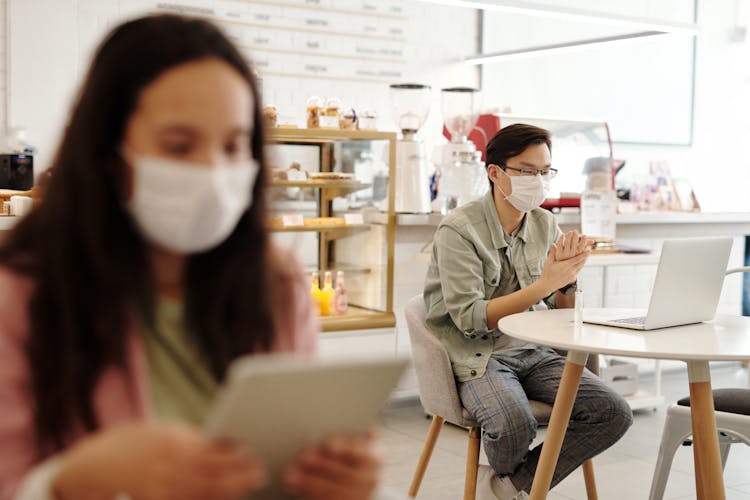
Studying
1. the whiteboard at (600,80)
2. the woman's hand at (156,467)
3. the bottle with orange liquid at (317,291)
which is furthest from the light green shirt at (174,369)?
the whiteboard at (600,80)

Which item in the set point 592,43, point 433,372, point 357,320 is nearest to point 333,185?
point 357,320

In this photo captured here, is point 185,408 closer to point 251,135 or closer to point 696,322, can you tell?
point 251,135

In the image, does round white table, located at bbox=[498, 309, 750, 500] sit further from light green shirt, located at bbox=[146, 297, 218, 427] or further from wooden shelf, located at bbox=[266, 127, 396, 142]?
wooden shelf, located at bbox=[266, 127, 396, 142]

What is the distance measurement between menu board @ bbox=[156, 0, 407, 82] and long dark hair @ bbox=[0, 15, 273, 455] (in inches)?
177

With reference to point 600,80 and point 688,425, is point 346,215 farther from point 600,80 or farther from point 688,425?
point 600,80

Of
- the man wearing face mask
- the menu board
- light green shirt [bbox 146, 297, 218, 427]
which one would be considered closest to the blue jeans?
the man wearing face mask

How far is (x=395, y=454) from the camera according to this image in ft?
12.8

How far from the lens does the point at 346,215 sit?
4324mm

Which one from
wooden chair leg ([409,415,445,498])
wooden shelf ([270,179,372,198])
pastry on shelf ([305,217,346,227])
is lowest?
wooden chair leg ([409,415,445,498])

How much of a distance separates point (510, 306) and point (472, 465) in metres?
0.48

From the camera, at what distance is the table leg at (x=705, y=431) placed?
2414 mm

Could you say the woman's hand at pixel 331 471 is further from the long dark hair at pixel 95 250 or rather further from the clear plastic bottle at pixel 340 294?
the clear plastic bottle at pixel 340 294

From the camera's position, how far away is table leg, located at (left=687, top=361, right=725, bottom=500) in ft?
7.92

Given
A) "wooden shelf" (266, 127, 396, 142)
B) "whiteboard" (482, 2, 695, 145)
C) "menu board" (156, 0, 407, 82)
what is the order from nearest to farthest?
"wooden shelf" (266, 127, 396, 142) < "menu board" (156, 0, 407, 82) < "whiteboard" (482, 2, 695, 145)
